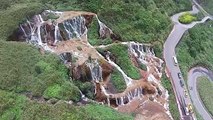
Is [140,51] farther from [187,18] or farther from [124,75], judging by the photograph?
[187,18]

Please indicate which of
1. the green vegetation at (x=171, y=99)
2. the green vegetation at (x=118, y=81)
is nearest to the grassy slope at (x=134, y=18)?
the green vegetation at (x=171, y=99)

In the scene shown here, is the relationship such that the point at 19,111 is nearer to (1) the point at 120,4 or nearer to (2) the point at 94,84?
(2) the point at 94,84

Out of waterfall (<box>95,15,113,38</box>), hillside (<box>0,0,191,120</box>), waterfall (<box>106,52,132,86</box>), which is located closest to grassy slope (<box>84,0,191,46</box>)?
hillside (<box>0,0,191,120</box>)

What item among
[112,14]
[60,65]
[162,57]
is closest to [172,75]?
[162,57]

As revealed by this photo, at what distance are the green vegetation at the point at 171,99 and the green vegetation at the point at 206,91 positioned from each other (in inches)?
244

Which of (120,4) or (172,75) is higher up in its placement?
(120,4)

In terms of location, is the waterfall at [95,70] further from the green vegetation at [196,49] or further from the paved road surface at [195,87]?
the paved road surface at [195,87]

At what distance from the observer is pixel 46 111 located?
47.1 metres

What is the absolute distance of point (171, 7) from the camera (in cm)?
7644

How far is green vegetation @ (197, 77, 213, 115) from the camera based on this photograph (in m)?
59.8

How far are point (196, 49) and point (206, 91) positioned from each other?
33.3ft

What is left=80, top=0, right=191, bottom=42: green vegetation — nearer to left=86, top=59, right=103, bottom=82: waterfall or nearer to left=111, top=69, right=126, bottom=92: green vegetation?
left=111, top=69, right=126, bottom=92: green vegetation

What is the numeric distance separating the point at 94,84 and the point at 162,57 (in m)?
15.2

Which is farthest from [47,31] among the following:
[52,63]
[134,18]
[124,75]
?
[134,18]
